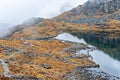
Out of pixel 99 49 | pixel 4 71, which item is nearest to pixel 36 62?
pixel 4 71

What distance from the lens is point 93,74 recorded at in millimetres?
94250

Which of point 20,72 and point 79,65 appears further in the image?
point 79,65

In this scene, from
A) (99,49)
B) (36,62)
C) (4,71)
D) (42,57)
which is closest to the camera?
(4,71)

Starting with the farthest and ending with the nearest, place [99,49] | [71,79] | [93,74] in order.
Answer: [99,49] < [93,74] < [71,79]

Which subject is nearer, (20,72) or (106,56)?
(20,72)

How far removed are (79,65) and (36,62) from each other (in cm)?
1550

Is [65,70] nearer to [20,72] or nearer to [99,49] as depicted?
[20,72]

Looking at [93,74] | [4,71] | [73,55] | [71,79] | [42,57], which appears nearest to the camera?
[4,71]

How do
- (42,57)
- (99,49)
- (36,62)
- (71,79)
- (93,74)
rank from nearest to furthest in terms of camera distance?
(71,79) < (93,74) < (36,62) < (42,57) < (99,49)

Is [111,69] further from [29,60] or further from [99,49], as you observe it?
[99,49]

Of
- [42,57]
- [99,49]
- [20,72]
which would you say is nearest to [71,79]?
[20,72]

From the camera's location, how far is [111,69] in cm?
10394

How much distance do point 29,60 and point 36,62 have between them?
9.58ft

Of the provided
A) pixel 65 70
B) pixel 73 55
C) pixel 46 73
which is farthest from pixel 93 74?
pixel 73 55
